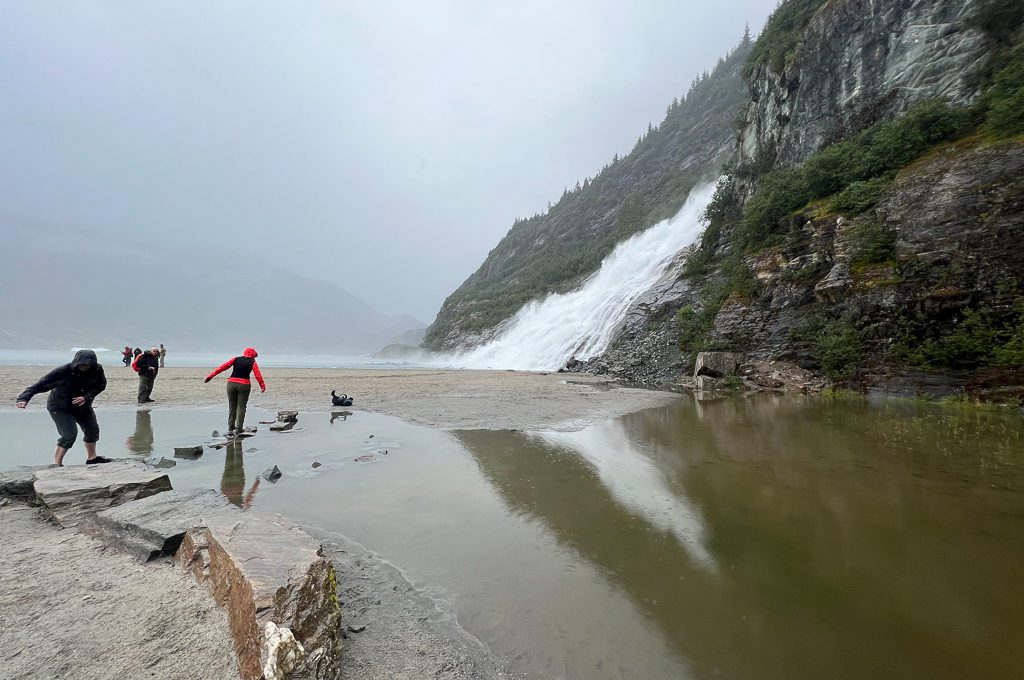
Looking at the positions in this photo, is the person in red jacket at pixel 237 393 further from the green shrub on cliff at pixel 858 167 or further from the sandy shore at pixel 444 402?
the green shrub on cliff at pixel 858 167

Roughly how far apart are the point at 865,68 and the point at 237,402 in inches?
1256

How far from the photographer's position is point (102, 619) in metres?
2.36

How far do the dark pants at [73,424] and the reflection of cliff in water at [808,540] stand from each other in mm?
5585

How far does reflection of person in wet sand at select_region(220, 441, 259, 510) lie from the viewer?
464 centimetres

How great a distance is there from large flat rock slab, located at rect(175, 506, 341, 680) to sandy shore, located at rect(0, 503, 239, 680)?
0.11 meters

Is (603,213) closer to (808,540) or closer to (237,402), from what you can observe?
(237,402)

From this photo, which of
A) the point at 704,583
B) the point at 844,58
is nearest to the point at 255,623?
the point at 704,583

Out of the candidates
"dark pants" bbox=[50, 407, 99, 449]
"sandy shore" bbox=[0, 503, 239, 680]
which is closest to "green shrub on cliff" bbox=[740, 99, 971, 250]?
"sandy shore" bbox=[0, 503, 239, 680]

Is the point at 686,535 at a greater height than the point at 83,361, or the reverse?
the point at 83,361

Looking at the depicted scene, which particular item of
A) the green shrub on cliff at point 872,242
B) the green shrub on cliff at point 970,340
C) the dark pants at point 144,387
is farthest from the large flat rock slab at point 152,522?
the green shrub on cliff at point 872,242

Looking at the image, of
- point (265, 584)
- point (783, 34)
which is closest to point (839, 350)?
point (265, 584)

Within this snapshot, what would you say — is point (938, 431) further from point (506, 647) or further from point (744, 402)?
point (506, 647)

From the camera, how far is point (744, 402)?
13836 millimetres

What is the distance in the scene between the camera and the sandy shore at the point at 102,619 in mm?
1976
